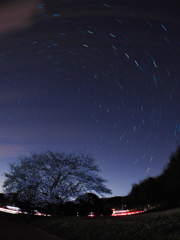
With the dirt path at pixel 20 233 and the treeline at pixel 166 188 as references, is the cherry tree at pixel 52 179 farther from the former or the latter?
the treeline at pixel 166 188

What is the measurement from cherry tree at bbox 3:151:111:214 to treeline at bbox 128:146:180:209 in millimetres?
17787

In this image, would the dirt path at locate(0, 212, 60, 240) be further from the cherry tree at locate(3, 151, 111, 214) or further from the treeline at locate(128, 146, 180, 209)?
the treeline at locate(128, 146, 180, 209)

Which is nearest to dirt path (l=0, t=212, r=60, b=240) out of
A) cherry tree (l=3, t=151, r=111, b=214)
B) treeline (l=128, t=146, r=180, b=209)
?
cherry tree (l=3, t=151, r=111, b=214)

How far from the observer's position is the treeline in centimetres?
4153

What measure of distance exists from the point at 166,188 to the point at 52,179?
26.0m

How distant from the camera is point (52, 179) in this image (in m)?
28.5

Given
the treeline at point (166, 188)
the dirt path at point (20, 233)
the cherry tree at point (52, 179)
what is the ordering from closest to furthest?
the dirt path at point (20, 233) → the cherry tree at point (52, 179) → the treeline at point (166, 188)

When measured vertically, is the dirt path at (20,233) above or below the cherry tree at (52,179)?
below

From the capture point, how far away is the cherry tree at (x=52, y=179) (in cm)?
2747

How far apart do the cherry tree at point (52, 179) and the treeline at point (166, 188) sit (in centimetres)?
1779

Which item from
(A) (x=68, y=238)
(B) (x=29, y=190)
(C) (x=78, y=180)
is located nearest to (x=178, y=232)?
(A) (x=68, y=238)

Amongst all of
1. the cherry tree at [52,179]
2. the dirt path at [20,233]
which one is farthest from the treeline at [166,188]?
the dirt path at [20,233]

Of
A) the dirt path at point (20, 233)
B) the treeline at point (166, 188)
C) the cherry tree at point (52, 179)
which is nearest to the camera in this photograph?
the dirt path at point (20, 233)

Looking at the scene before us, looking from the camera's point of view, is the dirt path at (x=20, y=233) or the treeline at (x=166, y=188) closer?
the dirt path at (x=20, y=233)
